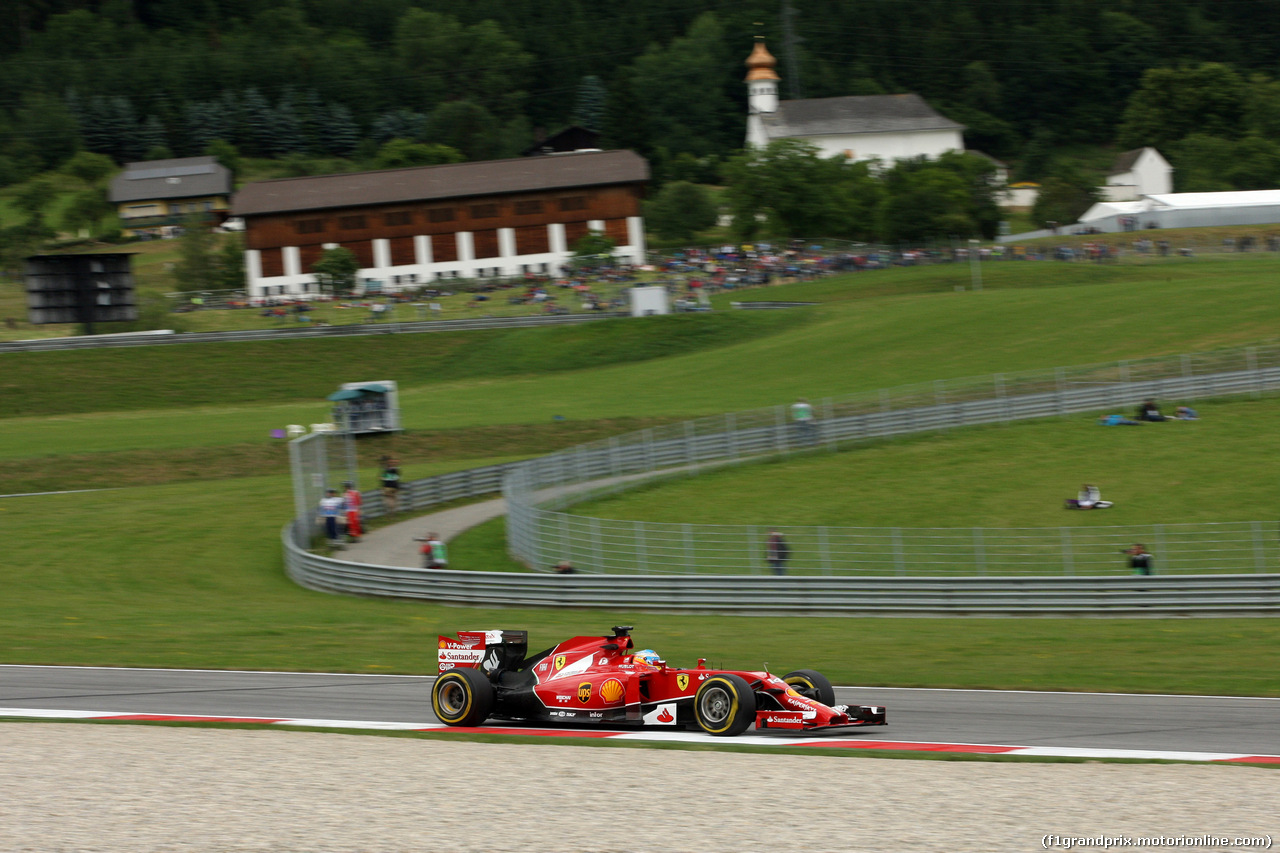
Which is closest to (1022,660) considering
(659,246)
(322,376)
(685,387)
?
(685,387)

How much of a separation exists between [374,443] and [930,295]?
32.6m

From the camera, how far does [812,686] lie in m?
12.0

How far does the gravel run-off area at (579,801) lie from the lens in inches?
339

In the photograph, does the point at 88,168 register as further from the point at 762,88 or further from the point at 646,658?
the point at 646,658

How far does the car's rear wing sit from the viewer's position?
12789 millimetres

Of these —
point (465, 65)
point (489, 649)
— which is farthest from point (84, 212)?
point (489, 649)

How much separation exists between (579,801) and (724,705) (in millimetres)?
2423

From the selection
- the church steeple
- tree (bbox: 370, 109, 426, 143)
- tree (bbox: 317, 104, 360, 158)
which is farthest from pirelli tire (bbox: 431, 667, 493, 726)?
tree (bbox: 370, 109, 426, 143)

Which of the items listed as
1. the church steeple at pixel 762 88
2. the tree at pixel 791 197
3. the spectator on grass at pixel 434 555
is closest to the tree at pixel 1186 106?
the church steeple at pixel 762 88

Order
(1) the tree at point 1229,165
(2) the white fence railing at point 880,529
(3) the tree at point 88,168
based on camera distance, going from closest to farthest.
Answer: (2) the white fence railing at point 880,529, (1) the tree at point 1229,165, (3) the tree at point 88,168

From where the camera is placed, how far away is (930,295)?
213 feet

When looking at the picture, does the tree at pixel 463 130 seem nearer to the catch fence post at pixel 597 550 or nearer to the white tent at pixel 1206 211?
the white tent at pixel 1206 211

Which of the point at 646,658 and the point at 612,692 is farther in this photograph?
the point at 646,658

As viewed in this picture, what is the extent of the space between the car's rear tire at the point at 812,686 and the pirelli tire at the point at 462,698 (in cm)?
291
